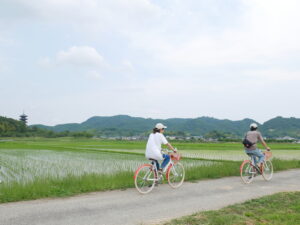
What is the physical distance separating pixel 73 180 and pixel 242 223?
4.88 m

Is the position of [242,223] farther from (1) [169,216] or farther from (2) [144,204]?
(2) [144,204]

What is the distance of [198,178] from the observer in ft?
33.3

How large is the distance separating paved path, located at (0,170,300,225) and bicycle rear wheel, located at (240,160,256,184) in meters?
0.70

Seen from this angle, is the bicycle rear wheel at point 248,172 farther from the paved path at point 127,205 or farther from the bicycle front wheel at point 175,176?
the bicycle front wheel at point 175,176

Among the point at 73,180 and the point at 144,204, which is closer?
the point at 144,204

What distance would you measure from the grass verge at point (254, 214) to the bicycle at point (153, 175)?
2.35m

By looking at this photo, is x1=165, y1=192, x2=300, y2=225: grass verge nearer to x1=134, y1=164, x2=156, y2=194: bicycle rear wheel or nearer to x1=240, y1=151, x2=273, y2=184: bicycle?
x1=134, y1=164, x2=156, y2=194: bicycle rear wheel

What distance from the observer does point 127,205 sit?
611 centimetres

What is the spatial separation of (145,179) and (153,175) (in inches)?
15.0

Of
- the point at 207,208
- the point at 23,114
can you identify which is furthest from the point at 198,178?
the point at 23,114

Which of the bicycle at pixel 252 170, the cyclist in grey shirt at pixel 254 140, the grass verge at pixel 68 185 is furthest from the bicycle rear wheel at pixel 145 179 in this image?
the cyclist in grey shirt at pixel 254 140

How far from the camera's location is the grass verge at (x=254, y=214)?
4848mm

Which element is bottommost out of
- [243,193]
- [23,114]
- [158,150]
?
[243,193]

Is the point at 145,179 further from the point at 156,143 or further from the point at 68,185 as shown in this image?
the point at 68,185
